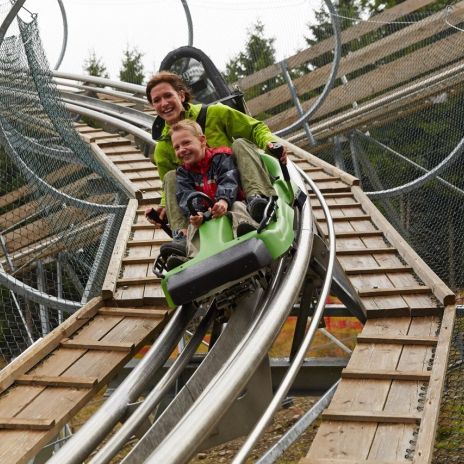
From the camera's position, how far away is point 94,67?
611 inches

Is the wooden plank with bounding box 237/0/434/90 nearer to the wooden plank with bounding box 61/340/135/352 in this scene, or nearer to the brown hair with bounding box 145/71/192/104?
the brown hair with bounding box 145/71/192/104

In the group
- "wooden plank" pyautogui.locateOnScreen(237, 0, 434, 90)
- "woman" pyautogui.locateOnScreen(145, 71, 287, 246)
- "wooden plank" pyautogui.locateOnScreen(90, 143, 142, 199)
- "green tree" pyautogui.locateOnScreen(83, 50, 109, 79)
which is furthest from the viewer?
"green tree" pyautogui.locateOnScreen(83, 50, 109, 79)

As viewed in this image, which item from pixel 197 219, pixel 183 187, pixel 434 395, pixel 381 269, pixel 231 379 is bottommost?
pixel 231 379

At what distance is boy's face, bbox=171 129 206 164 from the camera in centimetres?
381

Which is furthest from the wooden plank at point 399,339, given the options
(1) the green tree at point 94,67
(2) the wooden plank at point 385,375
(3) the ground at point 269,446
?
(1) the green tree at point 94,67

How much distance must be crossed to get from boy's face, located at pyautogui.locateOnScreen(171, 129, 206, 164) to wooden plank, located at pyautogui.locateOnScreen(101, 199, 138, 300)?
927mm

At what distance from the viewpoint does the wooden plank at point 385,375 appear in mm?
3451

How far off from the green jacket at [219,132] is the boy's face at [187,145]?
0.44 m

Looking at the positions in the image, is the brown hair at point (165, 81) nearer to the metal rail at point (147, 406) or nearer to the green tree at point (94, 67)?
the metal rail at point (147, 406)

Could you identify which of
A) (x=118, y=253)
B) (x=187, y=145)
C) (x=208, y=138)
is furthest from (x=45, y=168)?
(x=187, y=145)

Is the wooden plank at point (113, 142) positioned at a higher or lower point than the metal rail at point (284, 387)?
higher

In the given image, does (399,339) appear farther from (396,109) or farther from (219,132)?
(396,109)

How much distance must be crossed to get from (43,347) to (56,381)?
0.31 meters

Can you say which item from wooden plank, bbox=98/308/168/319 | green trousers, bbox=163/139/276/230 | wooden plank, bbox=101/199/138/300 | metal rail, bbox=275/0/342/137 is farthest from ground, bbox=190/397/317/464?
green trousers, bbox=163/139/276/230
